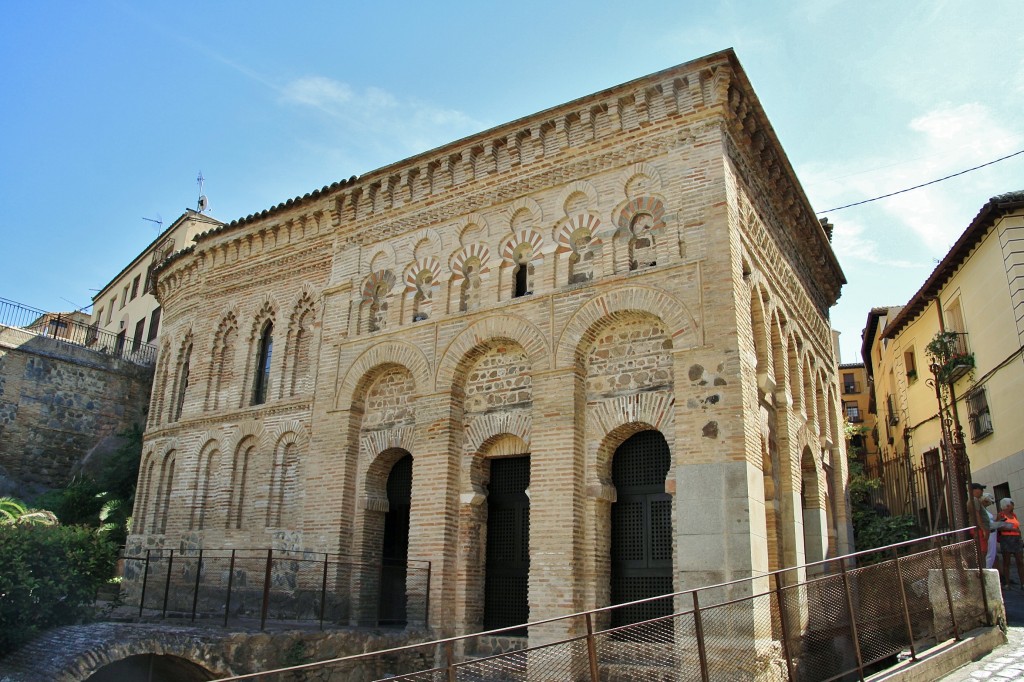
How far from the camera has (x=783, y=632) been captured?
A: 23.5 feet

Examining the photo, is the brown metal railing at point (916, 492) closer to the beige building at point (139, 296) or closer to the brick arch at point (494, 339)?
the brick arch at point (494, 339)

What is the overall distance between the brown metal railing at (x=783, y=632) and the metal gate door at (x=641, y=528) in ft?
2.97

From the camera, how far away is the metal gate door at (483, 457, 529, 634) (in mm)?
11836

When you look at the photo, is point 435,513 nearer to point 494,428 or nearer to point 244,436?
point 494,428

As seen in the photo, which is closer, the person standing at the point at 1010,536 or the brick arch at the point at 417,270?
the person standing at the point at 1010,536

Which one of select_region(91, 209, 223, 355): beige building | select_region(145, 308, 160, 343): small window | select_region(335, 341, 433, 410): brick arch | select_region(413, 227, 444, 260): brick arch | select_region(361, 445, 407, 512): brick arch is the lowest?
select_region(361, 445, 407, 512): brick arch

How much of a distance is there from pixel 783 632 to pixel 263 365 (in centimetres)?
1223

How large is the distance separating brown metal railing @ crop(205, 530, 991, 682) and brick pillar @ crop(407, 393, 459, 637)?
84.2 inches

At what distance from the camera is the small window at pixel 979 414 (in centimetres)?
1873

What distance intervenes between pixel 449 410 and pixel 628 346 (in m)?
3.09

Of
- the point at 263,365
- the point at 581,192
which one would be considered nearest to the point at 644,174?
the point at 581,192

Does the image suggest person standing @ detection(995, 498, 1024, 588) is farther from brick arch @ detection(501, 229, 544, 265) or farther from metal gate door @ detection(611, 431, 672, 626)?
brick arch @ detection(501, 229, 544, 265)

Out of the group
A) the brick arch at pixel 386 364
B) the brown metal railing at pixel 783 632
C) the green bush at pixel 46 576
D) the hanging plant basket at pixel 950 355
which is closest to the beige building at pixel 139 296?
the brick arch at pixel 386 364

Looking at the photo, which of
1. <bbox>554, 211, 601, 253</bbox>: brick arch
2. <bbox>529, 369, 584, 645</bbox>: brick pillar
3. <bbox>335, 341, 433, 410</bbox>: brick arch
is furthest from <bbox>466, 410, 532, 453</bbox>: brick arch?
<bbox>554, 211, 601, 253</bbox>: brick arch
